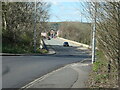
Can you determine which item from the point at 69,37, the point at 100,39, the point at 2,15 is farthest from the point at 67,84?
the point at 69,37

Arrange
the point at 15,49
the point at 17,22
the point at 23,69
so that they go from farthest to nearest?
1. the point at 17,22
2. the point at 15,49
3. the point at 23,69

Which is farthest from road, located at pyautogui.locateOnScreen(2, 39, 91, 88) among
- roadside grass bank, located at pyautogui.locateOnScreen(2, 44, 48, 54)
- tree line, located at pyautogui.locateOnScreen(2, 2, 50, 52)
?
tree line, located at pyautogui.locateOnScreen(2, 2, 50, 52)

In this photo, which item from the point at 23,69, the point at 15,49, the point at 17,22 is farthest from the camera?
the point at 17,22

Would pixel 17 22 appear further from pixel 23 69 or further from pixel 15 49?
pixel 23 69

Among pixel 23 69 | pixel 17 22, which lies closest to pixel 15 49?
pixel 17 22

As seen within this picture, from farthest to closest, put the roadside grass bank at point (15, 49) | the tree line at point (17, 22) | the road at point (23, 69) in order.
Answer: the tree line at point (17, 22) < the roadside grass bank at point (15, 49) < the road at point (23, 69)

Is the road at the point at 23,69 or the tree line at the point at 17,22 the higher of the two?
the tree line at the point at 17,22

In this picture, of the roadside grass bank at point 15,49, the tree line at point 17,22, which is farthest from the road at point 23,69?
the tree line at point 17,22

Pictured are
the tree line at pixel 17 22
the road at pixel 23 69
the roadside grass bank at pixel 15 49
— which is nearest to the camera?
the road at pixel 23 69

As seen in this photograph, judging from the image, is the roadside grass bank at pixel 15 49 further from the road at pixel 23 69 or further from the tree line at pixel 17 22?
the road at pixel 23 69

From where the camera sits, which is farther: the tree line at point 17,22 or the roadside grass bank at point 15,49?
the tree line at point 17,22

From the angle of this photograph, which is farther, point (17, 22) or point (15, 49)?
point (17, 22)

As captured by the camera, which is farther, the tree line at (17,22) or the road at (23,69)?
the tree line at (17,22)

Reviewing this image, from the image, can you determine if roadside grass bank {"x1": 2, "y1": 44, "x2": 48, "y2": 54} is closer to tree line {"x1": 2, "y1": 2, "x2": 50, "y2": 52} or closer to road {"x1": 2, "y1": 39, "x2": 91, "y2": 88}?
tree line {"x1": 2, "y1": 2, "x2": 50, "y2": 52}
